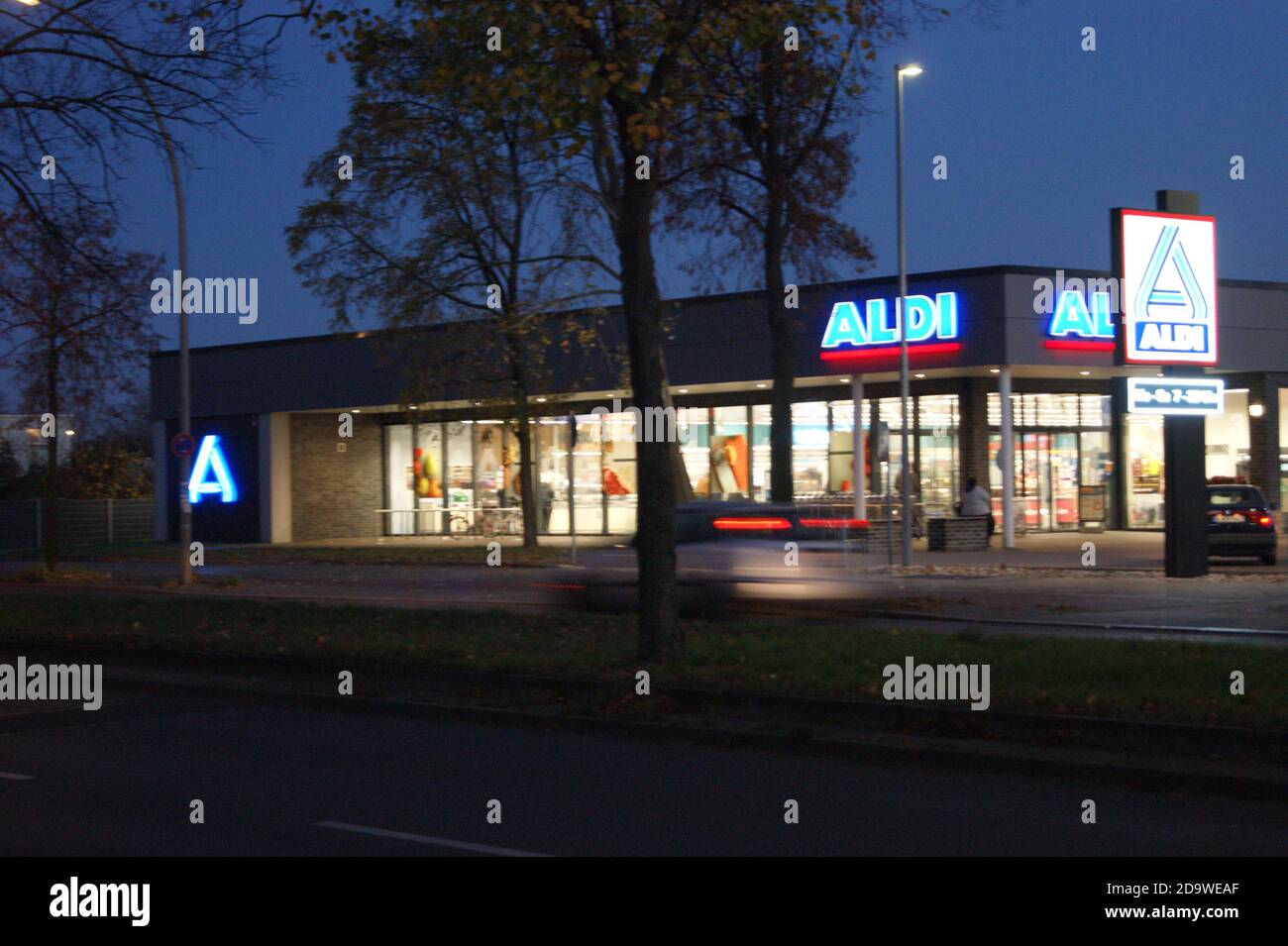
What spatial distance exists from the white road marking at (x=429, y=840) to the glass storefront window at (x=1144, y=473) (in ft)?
122

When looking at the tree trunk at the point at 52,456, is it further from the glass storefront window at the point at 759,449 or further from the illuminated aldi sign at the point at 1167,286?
the illuminated aldi sign at the point at 1167,286

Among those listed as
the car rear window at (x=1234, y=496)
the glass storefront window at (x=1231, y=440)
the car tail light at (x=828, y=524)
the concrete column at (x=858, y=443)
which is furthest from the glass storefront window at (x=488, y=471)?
the car tail light at (x=828, y=524)

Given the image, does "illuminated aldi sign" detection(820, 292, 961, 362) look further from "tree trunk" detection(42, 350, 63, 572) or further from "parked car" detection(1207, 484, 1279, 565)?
"tree trunk" detection(42, 350, 63, 572)

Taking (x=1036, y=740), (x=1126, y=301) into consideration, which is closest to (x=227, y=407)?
(x=1126, y=301)

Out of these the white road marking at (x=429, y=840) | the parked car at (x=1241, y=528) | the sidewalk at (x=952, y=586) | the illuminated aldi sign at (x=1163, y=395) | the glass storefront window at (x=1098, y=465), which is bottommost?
the white road marking at (x=429, y=840)

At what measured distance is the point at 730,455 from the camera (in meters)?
44.7

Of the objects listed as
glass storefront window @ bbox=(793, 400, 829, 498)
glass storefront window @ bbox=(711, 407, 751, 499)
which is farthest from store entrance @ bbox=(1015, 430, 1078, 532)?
glass storefront window @ bbox=(711, 407, 751, 499)

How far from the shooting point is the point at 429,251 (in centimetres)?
3269

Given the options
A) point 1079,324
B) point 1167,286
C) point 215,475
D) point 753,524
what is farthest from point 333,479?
point 753,524

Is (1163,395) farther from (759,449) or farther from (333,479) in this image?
(333,479)

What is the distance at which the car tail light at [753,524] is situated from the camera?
1747cm

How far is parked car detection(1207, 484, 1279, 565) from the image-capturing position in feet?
96.4

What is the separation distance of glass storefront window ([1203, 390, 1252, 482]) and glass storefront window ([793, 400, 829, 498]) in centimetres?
1057

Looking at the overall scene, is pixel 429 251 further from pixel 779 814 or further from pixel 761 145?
pixel 779 814
